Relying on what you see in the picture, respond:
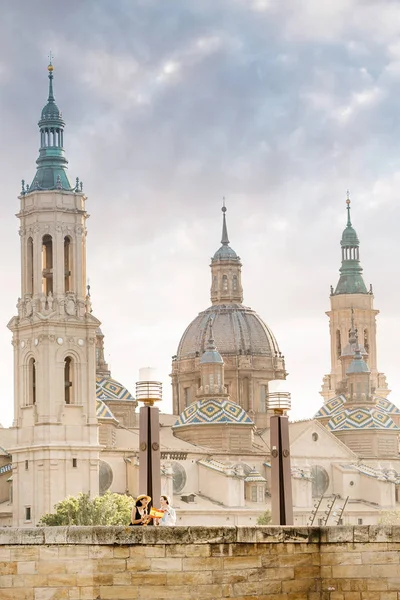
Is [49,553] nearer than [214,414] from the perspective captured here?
Yes

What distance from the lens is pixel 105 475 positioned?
96.0m

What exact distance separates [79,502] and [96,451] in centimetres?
1079

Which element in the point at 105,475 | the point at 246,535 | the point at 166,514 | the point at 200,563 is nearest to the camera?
the point at 200,563

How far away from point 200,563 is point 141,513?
5.52 feet

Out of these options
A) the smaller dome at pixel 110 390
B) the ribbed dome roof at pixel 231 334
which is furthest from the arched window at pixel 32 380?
the ribbed dome roof at pixel 231 334

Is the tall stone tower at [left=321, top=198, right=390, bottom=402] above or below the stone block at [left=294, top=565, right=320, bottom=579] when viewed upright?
above

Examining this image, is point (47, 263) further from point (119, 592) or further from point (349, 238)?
point (119, 592)

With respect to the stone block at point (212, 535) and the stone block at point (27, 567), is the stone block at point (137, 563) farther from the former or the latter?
the stone block at point (27, 567)

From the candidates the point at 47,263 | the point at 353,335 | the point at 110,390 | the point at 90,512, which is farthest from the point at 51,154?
the point at 353,335

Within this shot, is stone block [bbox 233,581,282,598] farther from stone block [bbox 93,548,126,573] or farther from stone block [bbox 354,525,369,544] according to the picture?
stone block [bbox 93,548,126,573]

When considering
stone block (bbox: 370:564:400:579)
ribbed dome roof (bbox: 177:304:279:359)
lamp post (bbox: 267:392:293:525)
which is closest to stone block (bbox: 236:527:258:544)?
stone block (bbox: 370:564:400:579)

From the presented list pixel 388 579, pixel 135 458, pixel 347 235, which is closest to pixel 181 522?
pixel 135 458

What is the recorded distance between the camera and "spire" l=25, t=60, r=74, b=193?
9500 centimetres

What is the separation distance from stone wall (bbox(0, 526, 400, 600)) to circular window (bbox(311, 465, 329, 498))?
87.1m
